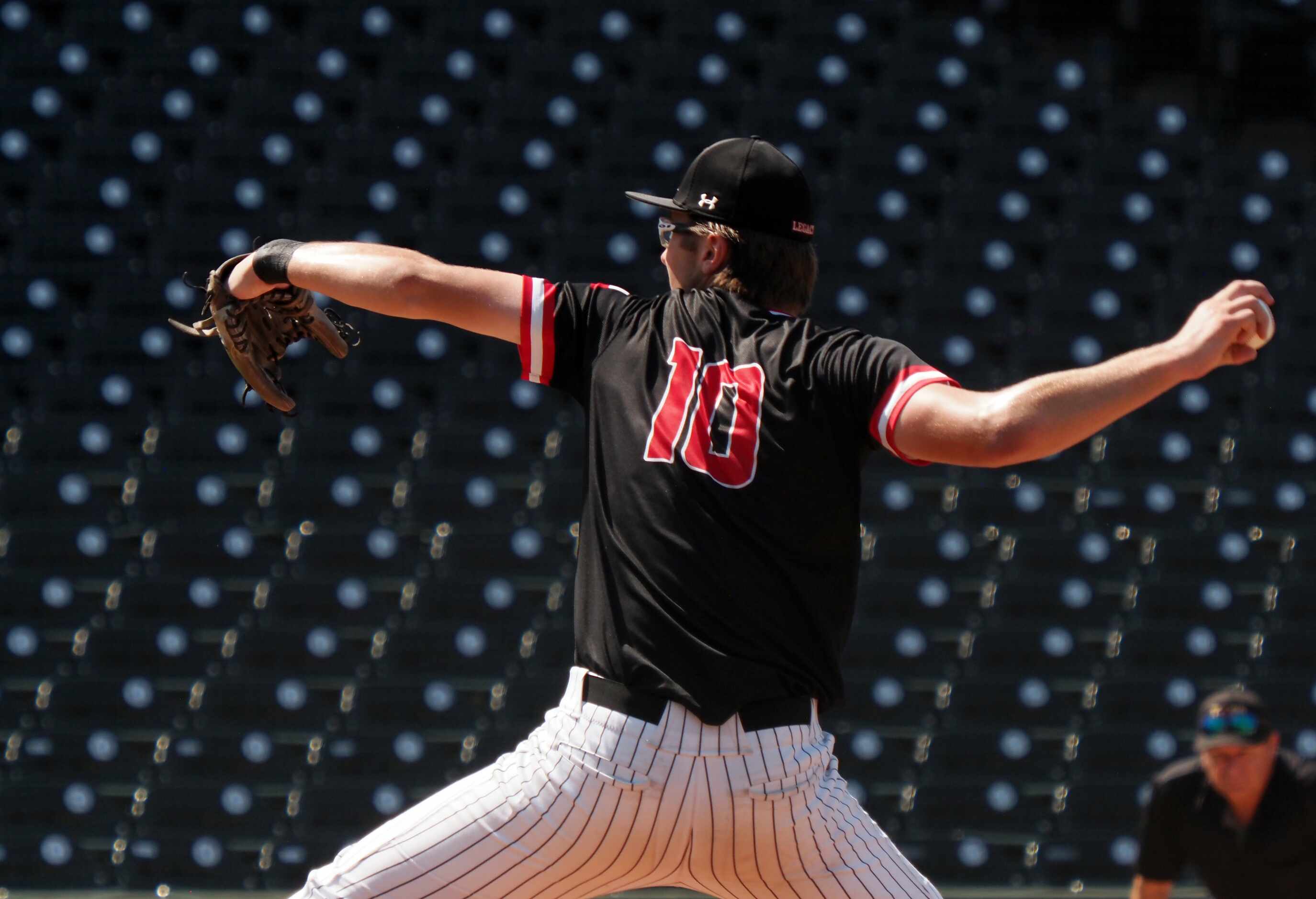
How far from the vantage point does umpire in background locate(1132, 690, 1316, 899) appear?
360 centimetres

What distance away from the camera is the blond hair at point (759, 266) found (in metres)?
2.06

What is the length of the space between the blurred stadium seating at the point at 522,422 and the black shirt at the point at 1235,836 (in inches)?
65.8

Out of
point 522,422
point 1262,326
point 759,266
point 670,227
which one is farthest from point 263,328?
Result: point 522,422

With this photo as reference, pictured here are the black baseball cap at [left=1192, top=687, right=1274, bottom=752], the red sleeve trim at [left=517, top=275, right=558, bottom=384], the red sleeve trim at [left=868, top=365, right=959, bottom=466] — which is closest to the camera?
the red sleeve trim at [left=868, top=365, right=959, bottom=466]

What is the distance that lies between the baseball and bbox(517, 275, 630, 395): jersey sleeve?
821 mm

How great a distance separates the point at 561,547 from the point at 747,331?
395cm

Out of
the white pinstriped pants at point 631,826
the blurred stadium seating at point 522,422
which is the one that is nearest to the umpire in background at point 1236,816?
the blurred stadium seating at point 522,422

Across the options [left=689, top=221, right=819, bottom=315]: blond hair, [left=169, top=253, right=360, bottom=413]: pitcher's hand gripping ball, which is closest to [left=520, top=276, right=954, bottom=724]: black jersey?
[left=689, top=221, right=819, bottom=315]: blond hair

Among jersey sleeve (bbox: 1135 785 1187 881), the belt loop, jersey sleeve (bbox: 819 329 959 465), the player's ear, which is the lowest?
jersey sleeve (bbox: 1135 785 1187 881)

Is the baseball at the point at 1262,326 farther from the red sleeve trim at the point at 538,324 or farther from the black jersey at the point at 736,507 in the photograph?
the red sleeve trim at the point at 538,324

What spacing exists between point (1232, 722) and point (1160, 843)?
36 cm

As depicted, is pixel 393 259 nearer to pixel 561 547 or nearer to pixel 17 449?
pixel 561 547

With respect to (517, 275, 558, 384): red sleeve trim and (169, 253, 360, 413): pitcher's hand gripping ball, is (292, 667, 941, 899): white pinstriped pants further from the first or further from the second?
(169, 253, 360, 413): pitcher's hand gripping ball

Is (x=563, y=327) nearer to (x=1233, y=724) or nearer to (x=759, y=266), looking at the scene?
(x=759, y=266)
